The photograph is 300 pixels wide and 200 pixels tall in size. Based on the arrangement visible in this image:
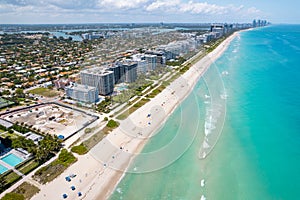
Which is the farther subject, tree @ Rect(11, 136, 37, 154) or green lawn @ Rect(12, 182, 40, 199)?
tree @ Rect(11, 136, 37, 154)

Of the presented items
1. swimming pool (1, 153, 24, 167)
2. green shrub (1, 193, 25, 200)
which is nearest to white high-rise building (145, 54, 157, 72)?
swimming pool (1, 153, 24, 167)

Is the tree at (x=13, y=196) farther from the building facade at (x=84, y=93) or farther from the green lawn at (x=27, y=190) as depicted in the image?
the building facade at (x=84, y=93)

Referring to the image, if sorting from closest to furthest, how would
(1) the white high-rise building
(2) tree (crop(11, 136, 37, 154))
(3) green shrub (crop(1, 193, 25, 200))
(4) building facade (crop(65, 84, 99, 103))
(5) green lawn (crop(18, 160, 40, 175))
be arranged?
(3) green shrub (crop(1, 193, 25, 200)), (5) green lawn (crop(18, 160, 40, 175)), (2) tree (crop(11, 136, 37, 154)), (4) building facade (crop(65, 84, 99, 103)), (1) the white high-rise building

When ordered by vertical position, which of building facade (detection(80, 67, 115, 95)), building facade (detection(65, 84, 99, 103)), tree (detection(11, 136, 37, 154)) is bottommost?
tree (detection(11, 136, 37, 154))

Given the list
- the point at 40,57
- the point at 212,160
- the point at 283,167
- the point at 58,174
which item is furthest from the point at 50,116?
the point at 40,57

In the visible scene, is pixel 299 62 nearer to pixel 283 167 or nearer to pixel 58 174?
pixel 283 167

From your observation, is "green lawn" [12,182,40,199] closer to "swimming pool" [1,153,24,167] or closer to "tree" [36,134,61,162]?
"tree" [36,134,61,162]

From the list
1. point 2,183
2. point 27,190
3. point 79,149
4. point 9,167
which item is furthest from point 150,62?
point 2,183
